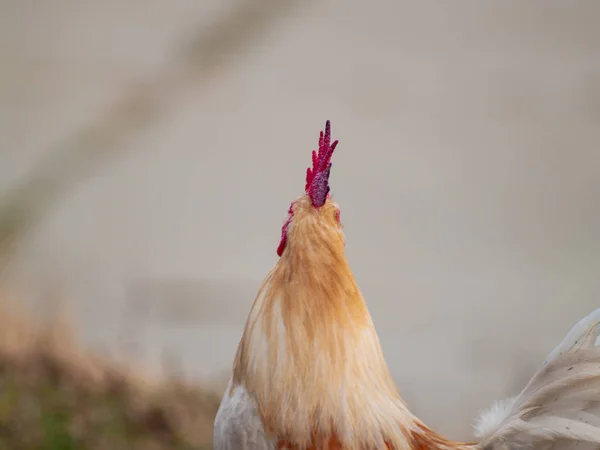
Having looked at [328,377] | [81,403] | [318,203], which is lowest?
[81,403]

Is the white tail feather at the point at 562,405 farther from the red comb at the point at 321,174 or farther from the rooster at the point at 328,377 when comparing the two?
the red comb at the point at 321,174

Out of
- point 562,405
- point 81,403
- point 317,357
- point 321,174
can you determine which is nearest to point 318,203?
point 321,174

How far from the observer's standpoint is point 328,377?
134 centimetres

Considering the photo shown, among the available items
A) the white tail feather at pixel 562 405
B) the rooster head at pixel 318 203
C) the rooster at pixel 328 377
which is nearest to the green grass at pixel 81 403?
the rooster at pixel 328 377

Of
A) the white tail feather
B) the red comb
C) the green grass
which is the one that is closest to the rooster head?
the red comb

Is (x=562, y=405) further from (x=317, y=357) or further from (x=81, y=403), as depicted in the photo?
(x=81, y=403)

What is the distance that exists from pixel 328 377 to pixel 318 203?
376 millimetres

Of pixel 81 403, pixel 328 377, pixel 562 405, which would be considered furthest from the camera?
pixel 81 403

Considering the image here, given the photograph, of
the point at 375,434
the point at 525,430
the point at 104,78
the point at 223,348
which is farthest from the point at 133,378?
the point at 525,430

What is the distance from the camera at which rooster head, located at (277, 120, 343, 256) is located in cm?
141

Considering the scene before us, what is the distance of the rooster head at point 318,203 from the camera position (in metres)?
1.41

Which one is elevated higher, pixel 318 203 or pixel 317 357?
pixel 318 203

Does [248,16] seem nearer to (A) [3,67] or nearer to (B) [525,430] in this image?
(B) [525,430]

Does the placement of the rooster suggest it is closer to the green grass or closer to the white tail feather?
the white tail feather
